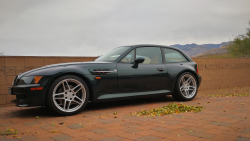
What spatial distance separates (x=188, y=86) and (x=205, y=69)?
197 inches

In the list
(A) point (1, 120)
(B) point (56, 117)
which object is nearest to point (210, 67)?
(B) point (56, 117)

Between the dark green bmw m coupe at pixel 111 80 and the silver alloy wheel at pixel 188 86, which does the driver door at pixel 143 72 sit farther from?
the silver alloy wheel at pixel 188 86

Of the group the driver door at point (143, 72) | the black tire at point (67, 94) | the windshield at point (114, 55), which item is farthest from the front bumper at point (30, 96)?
the windshield at point (114, 55)

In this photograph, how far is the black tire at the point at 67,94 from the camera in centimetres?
432

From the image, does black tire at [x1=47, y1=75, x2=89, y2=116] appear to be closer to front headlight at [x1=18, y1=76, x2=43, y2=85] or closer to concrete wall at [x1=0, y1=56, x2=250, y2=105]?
front headlight at [x1=18, y1=76, x2=43, y2=85]

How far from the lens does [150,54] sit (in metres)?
5.86

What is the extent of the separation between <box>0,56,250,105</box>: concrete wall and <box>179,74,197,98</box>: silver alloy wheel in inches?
115

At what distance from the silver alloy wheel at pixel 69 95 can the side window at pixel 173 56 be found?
2422 mm

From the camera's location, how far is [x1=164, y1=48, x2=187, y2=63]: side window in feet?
20.0

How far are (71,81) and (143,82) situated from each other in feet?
5.48

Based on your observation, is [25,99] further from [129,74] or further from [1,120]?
[129,74]

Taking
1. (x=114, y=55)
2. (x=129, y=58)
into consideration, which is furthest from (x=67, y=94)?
(x=129, y=58)

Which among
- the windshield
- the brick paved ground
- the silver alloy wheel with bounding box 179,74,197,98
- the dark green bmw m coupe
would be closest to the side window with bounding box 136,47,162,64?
the dark green bmw m coupe

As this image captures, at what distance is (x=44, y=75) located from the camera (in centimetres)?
436
